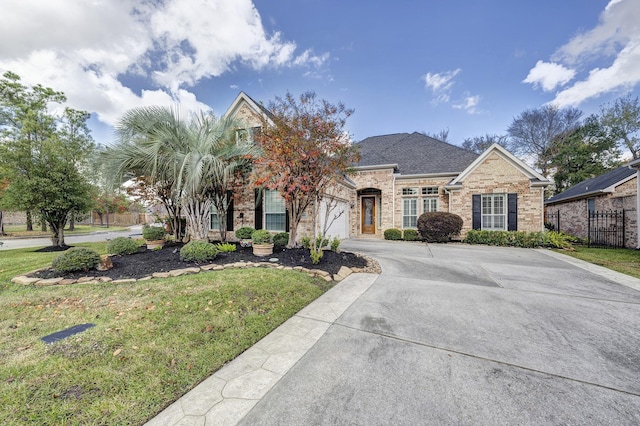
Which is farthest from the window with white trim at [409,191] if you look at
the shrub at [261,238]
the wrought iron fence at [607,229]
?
the shrub at [261,238]

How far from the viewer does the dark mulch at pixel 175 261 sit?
520 cm

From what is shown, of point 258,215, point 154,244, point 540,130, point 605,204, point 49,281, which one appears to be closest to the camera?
point 49,281

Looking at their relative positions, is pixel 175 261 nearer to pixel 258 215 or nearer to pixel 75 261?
pixel 75 261

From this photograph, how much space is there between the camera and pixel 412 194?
13977 millimetres

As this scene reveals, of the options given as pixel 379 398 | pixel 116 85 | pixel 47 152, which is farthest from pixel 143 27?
pixel 379 398

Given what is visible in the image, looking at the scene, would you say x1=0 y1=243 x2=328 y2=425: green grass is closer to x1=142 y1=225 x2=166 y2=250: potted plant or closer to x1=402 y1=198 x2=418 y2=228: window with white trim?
x1=142 y1=225 x2=166 y2=250: potted plant

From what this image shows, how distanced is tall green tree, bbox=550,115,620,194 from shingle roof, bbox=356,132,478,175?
14766 millimetres

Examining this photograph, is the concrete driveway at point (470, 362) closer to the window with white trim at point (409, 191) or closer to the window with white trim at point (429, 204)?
the window with white trim at point (429, 204)

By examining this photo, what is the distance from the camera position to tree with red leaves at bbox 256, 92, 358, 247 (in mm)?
6609

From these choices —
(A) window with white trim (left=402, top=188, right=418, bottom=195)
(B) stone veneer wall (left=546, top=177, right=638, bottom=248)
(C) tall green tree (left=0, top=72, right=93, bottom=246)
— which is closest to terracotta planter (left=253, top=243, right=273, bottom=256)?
(C) tall green tree (left=0, top=72, right=93, bottom=246)

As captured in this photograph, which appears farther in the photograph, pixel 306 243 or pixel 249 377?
pixel 306 243

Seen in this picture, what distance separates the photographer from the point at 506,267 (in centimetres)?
648

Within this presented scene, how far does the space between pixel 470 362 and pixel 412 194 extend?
12.5m

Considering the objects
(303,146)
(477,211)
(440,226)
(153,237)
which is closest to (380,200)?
(440,226)
